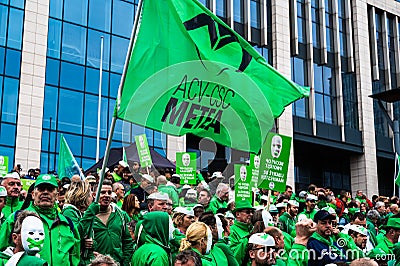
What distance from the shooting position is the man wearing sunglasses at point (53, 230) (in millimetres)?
5777

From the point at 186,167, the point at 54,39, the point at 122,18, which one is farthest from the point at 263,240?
the point at 122,18

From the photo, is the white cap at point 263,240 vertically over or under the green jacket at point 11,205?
under

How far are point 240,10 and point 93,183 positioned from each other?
72.6 feet

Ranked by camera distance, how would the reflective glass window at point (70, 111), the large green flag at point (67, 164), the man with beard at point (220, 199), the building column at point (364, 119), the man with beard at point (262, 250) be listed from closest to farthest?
1. the man with beard at point (262, 250)
2. the man with beard at point (220, 199)
3. the large green flag at point (67, 164)
4. the reflective glass window at point (70, 111)
5. the building column at point (364, 119)

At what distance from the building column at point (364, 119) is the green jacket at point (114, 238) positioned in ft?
94.9

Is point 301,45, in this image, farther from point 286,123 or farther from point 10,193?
point 10,193

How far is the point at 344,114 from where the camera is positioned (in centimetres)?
3403

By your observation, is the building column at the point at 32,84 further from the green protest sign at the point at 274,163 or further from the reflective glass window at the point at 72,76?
the green protest sign at the point at 274,163

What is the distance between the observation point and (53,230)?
589 centimetres

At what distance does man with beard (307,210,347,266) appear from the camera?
679 centimetres

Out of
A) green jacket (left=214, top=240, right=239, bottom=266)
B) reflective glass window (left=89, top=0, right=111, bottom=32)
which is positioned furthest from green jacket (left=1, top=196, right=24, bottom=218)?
reflective glass window (left=89, top=0, right=111, bottom=32)

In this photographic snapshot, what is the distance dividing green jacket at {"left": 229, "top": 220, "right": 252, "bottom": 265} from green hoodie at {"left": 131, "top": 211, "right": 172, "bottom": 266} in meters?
1.03

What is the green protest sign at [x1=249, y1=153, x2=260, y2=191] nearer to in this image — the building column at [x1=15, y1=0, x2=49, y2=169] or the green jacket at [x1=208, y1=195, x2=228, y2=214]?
the green jacket at [x1=208, y1=195, x2=228, y2=214]

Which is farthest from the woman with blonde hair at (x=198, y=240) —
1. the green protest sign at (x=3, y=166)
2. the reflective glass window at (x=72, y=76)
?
the reflective glass window at (x=72, y=76)
